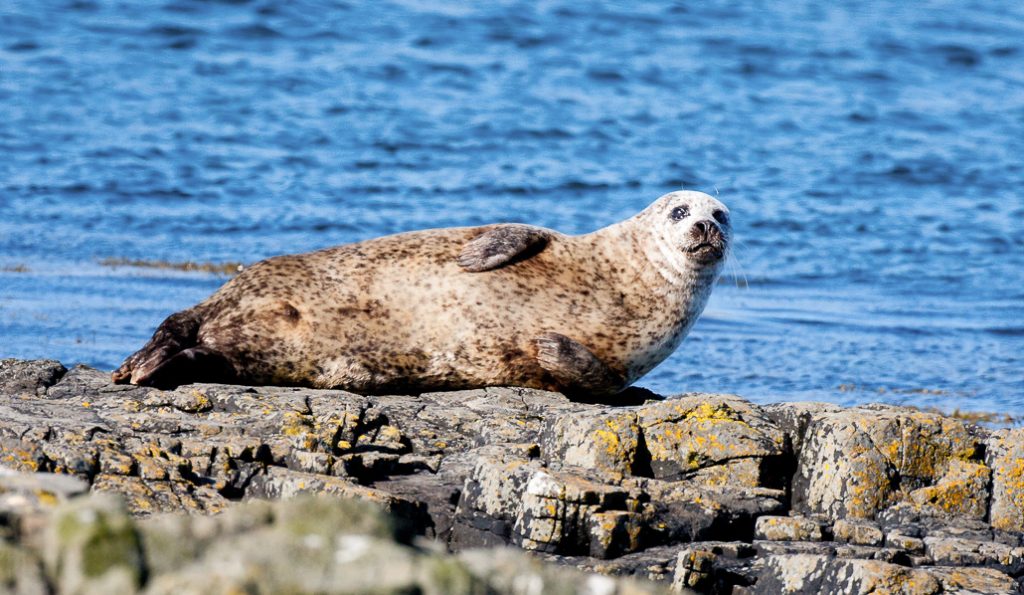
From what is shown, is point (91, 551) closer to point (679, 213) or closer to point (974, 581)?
point (974, 581)

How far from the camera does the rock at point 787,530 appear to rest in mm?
5418

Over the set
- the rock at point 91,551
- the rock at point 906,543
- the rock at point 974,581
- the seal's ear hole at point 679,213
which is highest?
the rock at point 91,551

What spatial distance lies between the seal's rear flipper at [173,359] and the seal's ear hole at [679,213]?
2.62m

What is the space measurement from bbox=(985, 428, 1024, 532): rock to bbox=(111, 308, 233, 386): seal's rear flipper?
3406 millimetres

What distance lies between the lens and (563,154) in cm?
1784

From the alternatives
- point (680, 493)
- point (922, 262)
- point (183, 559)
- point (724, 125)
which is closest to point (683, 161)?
point (724, 125)

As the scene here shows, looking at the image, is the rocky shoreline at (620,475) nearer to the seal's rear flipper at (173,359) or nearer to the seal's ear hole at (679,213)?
the seal's rear flipper at (173,359)

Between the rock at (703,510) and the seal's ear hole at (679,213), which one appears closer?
the rock at (703,510)

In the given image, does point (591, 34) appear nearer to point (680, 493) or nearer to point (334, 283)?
point (334, 283)

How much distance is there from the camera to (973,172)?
17781mm

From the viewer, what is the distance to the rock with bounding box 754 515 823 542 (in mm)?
5418

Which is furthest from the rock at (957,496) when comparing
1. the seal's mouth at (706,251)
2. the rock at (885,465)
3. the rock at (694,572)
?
the seal's mouth at (706,251)

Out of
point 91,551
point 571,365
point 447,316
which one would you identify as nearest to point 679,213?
point 571,365

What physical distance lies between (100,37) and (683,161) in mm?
9963
